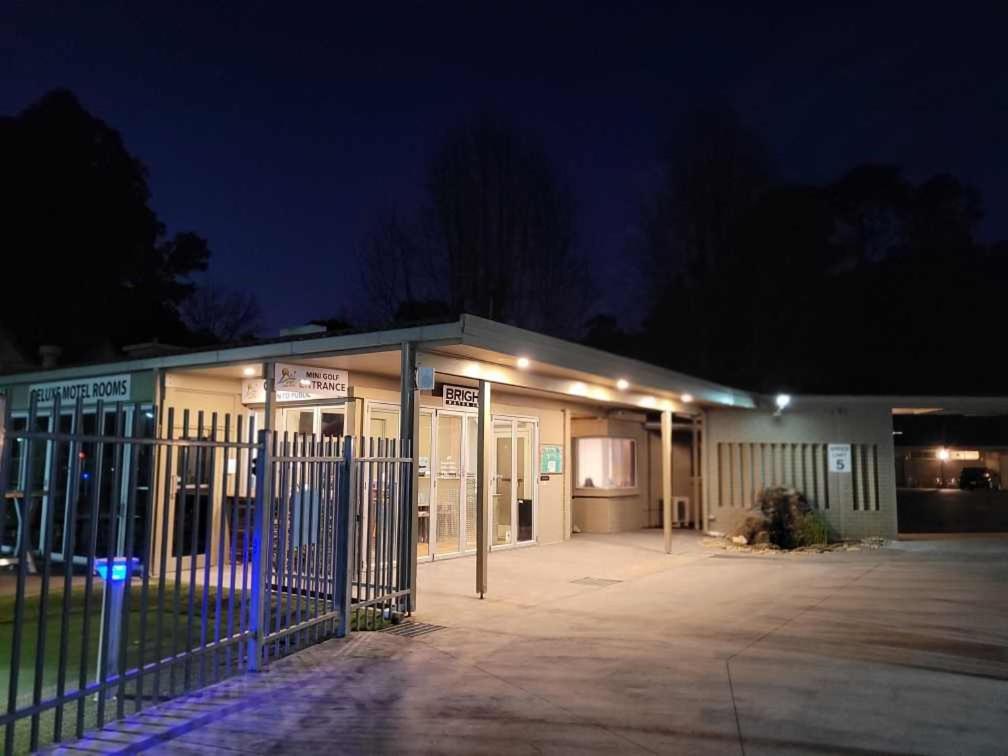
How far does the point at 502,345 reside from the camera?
8727mm

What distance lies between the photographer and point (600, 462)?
55.9ft

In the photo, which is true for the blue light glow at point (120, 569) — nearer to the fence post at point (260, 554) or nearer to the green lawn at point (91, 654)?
the green lawn at point (91, 654)

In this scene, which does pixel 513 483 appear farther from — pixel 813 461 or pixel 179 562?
pixel 179 562

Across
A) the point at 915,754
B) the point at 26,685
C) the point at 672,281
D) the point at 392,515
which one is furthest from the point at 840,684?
the point at 672,281

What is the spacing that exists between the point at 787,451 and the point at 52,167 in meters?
27.1

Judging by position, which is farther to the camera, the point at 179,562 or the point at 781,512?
the point at 781,512

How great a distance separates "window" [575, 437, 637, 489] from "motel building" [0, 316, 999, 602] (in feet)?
0.11

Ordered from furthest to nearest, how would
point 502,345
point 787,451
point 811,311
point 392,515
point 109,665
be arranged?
point 811,311 < point 787,451 < point 502,345 < point 392,515 < point 109,665

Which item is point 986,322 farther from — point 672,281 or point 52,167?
point 52,167

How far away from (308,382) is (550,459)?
6.54 m

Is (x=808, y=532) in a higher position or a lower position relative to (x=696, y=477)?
lower

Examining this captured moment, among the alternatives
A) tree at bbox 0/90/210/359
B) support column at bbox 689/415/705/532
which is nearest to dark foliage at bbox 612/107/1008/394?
support column at bbox 689/415/705/532

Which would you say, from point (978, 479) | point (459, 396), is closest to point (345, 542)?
point (459, 396)

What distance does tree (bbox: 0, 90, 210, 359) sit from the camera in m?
27.4
